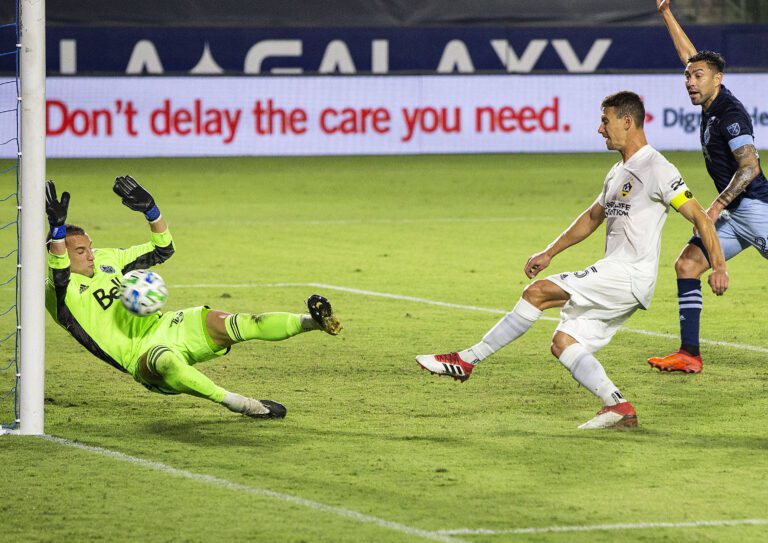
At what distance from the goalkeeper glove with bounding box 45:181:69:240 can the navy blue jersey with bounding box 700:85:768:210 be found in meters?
4.09

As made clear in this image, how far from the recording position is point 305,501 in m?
6.12

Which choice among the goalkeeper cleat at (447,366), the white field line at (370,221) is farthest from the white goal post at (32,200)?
the white field line at (370,221)

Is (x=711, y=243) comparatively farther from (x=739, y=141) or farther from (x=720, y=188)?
(x=720, y=188)

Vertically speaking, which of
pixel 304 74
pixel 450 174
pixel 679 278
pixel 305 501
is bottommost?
pixel 305 501

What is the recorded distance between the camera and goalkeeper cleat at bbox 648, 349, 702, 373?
360 inches

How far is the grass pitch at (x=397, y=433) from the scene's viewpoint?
5.86m

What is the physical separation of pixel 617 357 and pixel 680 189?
2.43m

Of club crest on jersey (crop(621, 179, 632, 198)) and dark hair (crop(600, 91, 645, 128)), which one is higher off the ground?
dark hair (crop(600, 91, 645, 128))

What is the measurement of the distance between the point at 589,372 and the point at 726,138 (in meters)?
2.43

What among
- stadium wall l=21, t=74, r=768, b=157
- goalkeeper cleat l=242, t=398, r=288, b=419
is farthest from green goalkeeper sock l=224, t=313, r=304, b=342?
stadium wall l=21, t=74, r=768, b=157

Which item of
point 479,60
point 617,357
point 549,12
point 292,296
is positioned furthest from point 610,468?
point 549,12

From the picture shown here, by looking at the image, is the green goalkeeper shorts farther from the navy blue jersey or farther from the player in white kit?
the navy blue jersey

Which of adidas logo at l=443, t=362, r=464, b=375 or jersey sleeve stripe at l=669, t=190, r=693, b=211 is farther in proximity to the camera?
adidas logo at l=443, t=362, r=464, b=375

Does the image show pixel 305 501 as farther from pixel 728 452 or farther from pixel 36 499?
pixel 728 452
